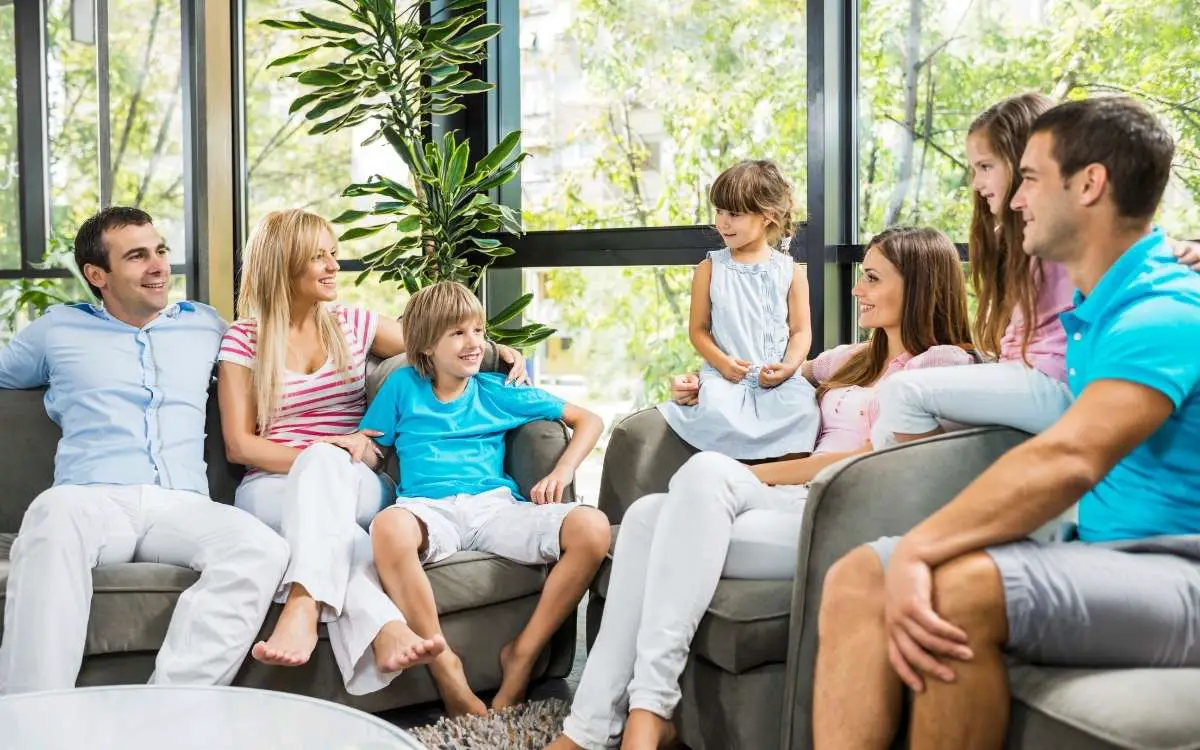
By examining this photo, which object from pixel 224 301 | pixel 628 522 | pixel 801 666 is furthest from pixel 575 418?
pixel 224 301

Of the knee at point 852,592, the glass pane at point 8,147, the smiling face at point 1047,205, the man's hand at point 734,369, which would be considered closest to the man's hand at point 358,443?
the man's hand at point 734,369

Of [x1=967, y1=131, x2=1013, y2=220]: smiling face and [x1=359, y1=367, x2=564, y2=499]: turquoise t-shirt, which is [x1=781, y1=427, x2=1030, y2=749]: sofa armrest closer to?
[x1=967, y1=131, x2=1013, y2=220]: smiling face

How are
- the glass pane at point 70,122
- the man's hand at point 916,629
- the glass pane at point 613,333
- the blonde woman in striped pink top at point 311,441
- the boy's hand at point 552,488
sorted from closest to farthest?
the man's hand at point 916,629 → the blonde woman in striped pink top at point 311,441 → the boy's hand at point 552,488 → the glass pane at point 613,333 → the glass pane at point 70,122

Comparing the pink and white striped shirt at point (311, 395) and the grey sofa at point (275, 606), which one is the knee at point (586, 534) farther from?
the pink and white striped shirt at point (311, 395)

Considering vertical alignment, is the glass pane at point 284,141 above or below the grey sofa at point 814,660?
above

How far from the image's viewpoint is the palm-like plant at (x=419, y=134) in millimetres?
3527

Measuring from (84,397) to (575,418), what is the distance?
3.69 feet

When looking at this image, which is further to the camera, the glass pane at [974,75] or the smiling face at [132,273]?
the glass pane at [974,75]

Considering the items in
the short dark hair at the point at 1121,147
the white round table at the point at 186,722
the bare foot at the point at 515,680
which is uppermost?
the short dark hair at the point at 1121,147

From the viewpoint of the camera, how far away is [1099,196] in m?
1.62

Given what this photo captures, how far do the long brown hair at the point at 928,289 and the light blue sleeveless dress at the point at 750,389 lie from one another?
0.34 meters

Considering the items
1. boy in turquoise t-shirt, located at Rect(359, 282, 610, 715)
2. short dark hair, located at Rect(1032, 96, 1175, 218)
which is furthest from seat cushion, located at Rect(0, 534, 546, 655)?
short dark hair, located at Rect(1032, 96, 1175, 218)

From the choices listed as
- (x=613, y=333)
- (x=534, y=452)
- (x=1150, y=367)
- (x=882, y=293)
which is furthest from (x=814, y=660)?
(x=613, y=333)

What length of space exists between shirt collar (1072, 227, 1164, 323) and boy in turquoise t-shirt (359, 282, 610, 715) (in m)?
1.10
